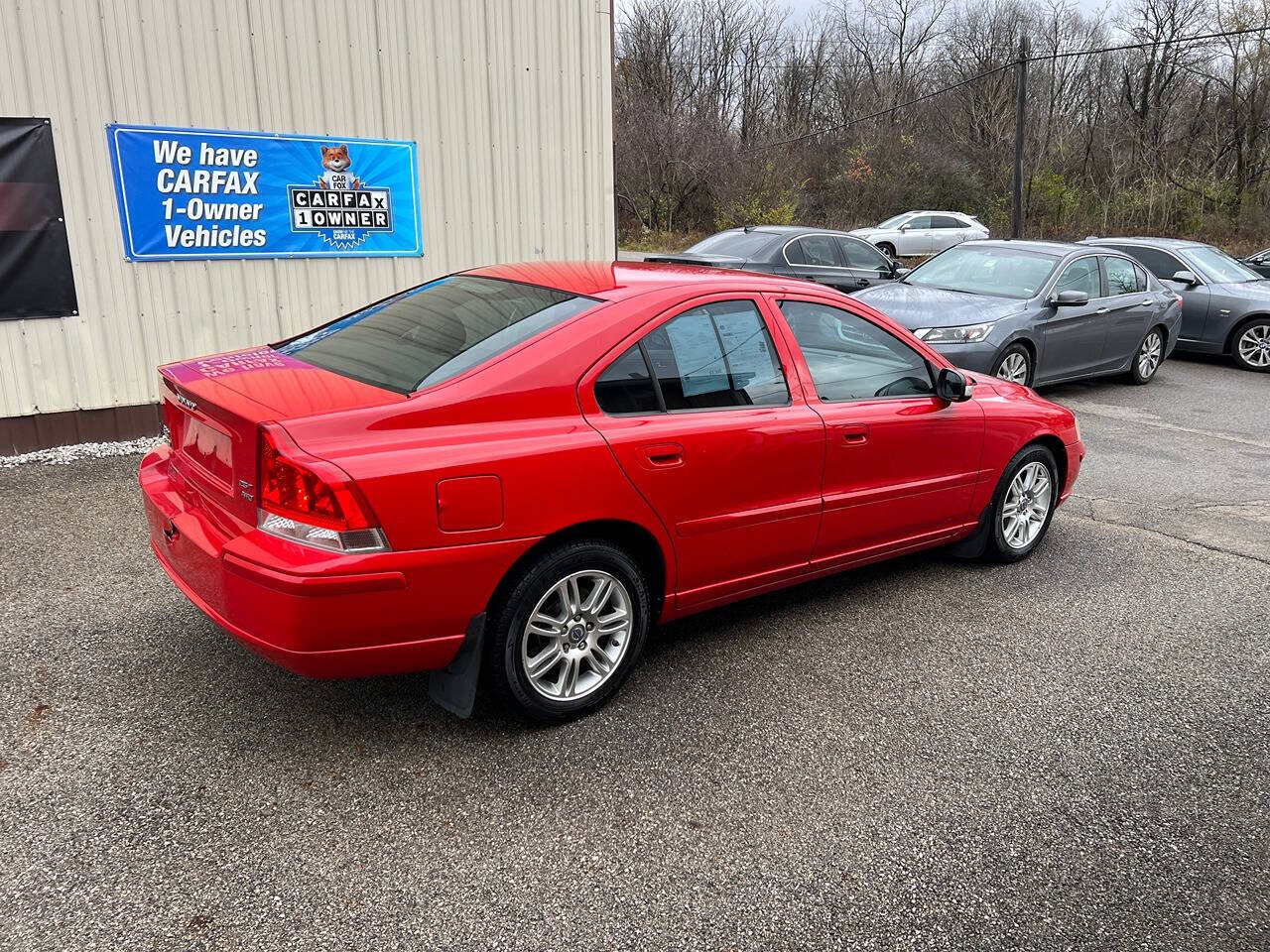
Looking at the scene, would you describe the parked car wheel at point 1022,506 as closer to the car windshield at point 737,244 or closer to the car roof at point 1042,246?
the car roof at point 1042,246

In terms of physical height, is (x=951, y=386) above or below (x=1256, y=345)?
above

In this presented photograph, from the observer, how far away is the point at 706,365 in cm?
372

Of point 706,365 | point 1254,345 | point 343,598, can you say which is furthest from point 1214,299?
point 343,598

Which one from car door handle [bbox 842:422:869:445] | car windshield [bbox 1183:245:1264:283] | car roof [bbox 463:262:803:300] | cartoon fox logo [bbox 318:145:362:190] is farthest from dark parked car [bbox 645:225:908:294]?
car door handle [bbox 842:422:869:445]

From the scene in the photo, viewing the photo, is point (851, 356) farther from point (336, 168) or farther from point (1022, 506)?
point (336, 168)

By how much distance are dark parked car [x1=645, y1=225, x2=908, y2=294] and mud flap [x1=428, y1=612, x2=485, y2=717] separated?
30.8ft

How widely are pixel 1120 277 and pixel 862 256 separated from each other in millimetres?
3821

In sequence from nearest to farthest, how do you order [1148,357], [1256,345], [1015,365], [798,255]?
[1015,365]
[1148,357]
[1256,345]
[798,255]

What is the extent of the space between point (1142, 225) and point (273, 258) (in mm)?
33241

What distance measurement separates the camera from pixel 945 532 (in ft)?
15.7

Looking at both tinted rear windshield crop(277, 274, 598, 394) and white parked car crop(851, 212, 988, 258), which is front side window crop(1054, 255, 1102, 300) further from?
white parked car crop(851, 212, 988, 258)

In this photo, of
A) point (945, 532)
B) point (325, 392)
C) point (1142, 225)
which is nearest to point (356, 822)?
point (325, 392)

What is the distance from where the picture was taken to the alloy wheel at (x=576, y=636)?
3273mm

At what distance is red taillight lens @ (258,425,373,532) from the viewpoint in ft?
9.09
